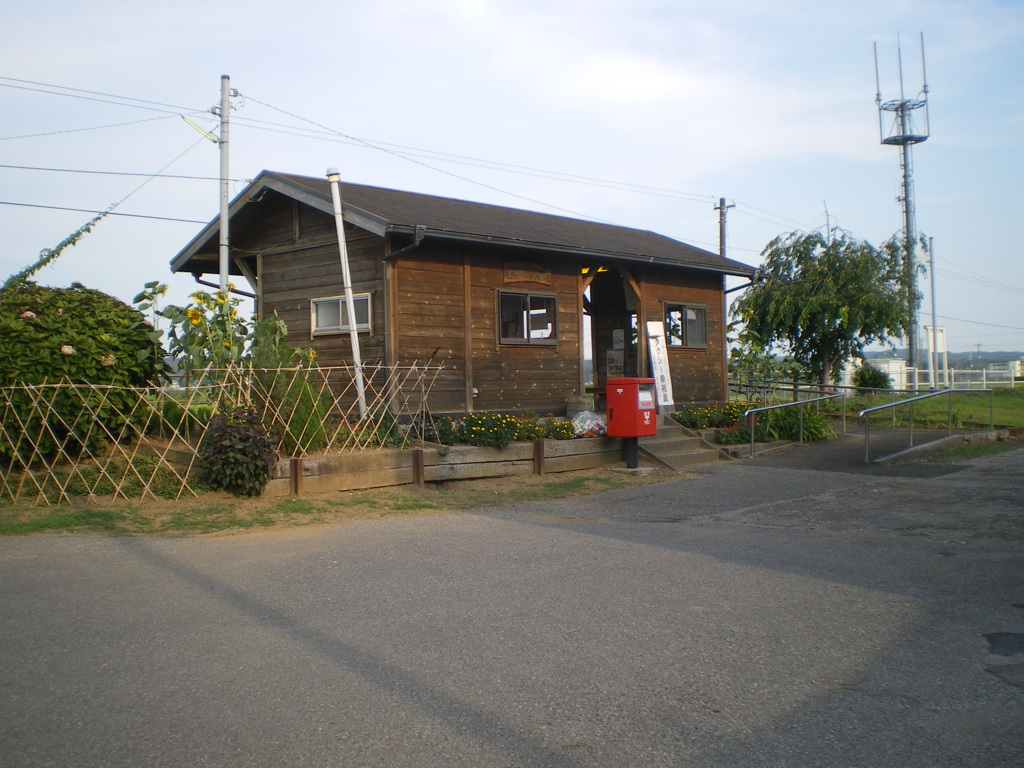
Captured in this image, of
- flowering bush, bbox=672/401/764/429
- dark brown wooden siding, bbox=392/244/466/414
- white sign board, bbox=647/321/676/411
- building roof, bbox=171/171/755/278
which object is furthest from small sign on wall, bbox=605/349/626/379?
dark brown wooden siding, bbox=392/244/466/414

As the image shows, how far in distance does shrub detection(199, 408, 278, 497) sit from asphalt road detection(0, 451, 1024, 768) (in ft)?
5.35

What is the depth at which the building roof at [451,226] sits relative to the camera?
13797mm

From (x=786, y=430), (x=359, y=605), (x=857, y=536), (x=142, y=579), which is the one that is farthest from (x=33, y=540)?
(x=786, y=430)

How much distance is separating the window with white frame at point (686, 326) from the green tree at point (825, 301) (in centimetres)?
583

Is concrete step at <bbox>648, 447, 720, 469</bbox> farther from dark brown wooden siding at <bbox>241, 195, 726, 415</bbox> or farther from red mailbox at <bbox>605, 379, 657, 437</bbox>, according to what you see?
dark brown wooden siding at <bbox>241, 195, 726, 415</bbox>

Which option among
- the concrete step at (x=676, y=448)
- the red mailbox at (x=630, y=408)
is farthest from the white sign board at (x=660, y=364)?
the red mailbox at (x=630, y=408)

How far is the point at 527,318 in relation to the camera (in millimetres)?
16016

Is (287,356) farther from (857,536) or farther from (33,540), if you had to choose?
(857,536)

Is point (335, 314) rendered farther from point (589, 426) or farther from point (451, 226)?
point (589, 426)

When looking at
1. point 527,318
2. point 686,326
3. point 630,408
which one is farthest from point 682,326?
point 630,408

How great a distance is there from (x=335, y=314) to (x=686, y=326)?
8070 mm

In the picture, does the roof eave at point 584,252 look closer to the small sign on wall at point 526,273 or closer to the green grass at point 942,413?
the small sign on wall at point 526,273

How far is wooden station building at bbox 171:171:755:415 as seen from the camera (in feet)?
46.5

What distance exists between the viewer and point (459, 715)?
4105 mm
